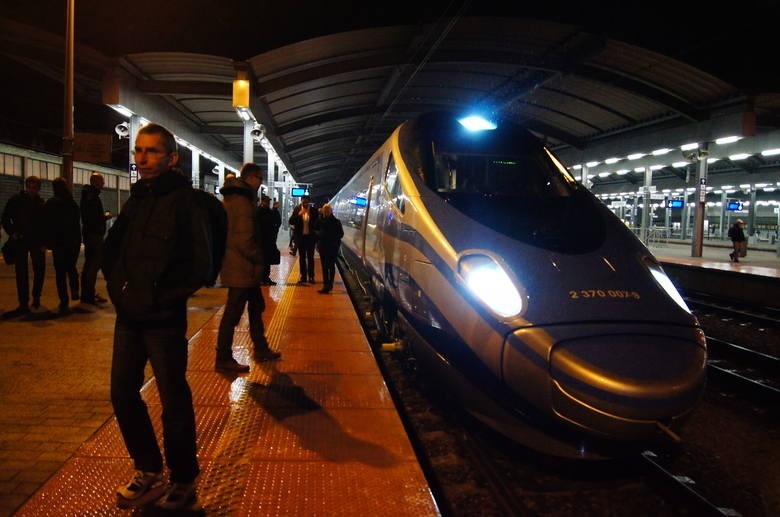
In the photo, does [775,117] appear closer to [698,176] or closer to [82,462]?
[698,176]

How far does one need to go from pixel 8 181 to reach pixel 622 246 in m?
17.7

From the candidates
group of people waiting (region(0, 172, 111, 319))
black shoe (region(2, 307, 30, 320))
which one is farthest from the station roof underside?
black shoe (region(2, 307, 30, 320))

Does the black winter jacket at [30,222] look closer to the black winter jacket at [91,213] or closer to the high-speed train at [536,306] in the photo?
the black winter jacket at [91,213]

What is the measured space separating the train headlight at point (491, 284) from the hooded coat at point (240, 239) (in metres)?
1.87

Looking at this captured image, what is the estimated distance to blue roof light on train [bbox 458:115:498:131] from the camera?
208 inches

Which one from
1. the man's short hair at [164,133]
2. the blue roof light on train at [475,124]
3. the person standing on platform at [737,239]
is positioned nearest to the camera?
the man's short hair at [164,133]

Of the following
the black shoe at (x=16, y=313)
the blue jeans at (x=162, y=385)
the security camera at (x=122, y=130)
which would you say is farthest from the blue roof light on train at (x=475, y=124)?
the security camera at (x=122, y=130)

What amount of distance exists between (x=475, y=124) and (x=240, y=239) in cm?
268

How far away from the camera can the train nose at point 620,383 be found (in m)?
3.02

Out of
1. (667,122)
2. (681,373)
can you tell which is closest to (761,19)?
(667,122)

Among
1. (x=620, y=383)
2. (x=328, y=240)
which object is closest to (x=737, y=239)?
(x=328, y=240)

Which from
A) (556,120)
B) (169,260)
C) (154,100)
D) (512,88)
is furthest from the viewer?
(556,120)

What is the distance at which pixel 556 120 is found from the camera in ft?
63.5

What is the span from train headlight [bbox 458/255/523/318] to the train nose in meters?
0.38
